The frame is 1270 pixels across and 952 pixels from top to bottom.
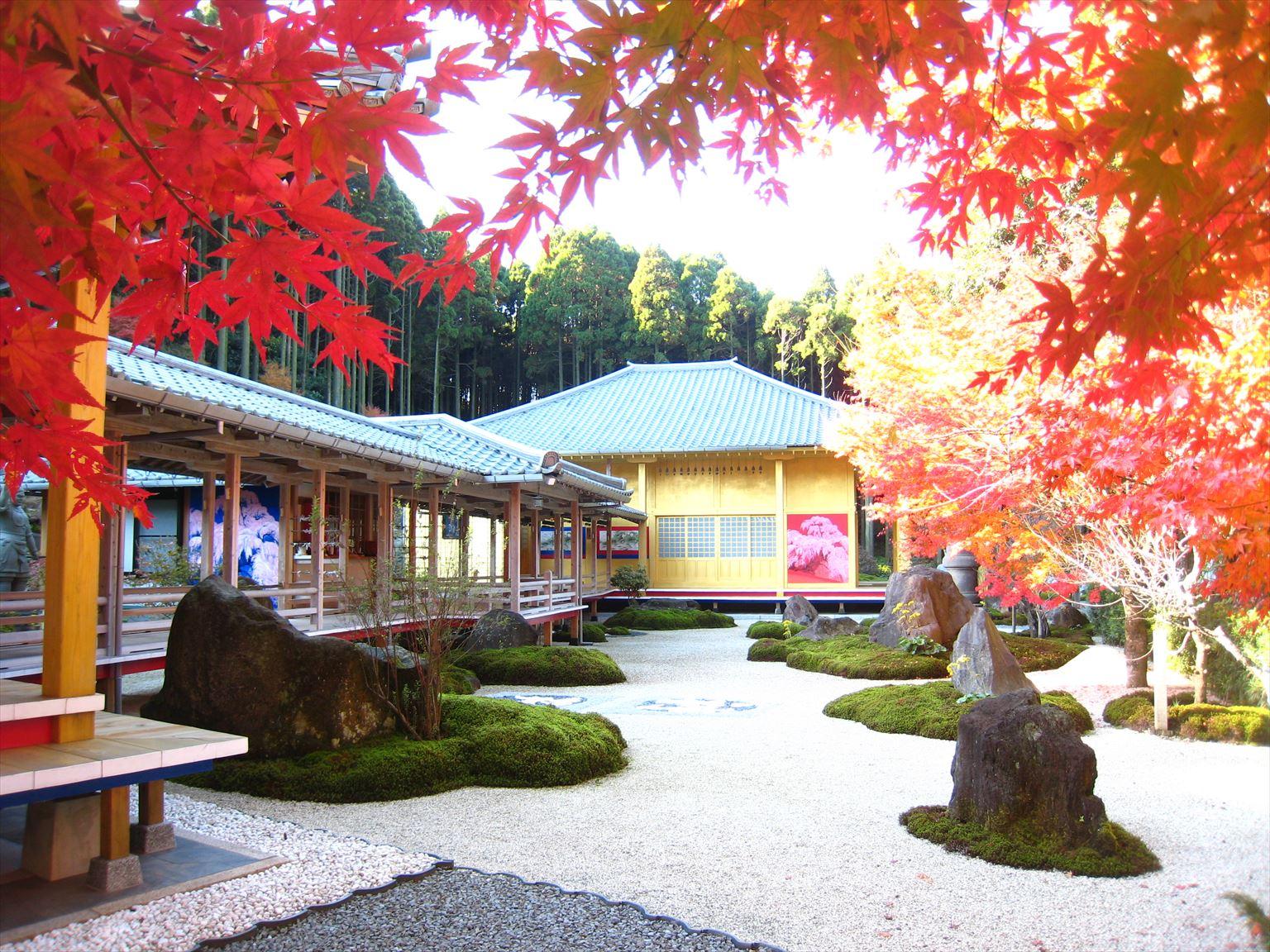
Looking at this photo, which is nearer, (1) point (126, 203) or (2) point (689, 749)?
(1) point (126, 203)

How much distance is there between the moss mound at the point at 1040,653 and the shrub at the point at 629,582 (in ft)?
30.1

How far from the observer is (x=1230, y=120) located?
127 cm

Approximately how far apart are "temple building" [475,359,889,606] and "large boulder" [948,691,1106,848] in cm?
1696

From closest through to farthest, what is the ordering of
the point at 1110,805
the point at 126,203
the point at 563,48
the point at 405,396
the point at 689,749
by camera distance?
the point at 126,203, the point at 563,48, the point at 1110,805, the point at 689,749, the point at 405,396

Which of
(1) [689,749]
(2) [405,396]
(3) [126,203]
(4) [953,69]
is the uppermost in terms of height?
(2) [405,396]

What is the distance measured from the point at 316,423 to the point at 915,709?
6.69 metres

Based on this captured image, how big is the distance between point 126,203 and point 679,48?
1.00m

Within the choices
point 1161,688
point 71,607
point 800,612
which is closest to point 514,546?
point 800,612

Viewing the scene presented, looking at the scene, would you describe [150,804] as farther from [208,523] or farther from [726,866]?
[208,523]

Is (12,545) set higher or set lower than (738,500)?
lower

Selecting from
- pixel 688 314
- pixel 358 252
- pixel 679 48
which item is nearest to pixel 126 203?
pixel 358 252

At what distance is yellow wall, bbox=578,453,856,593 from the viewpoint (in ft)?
72.8

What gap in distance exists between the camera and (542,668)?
10.5 m

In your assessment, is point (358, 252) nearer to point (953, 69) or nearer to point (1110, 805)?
point (953, 69)
